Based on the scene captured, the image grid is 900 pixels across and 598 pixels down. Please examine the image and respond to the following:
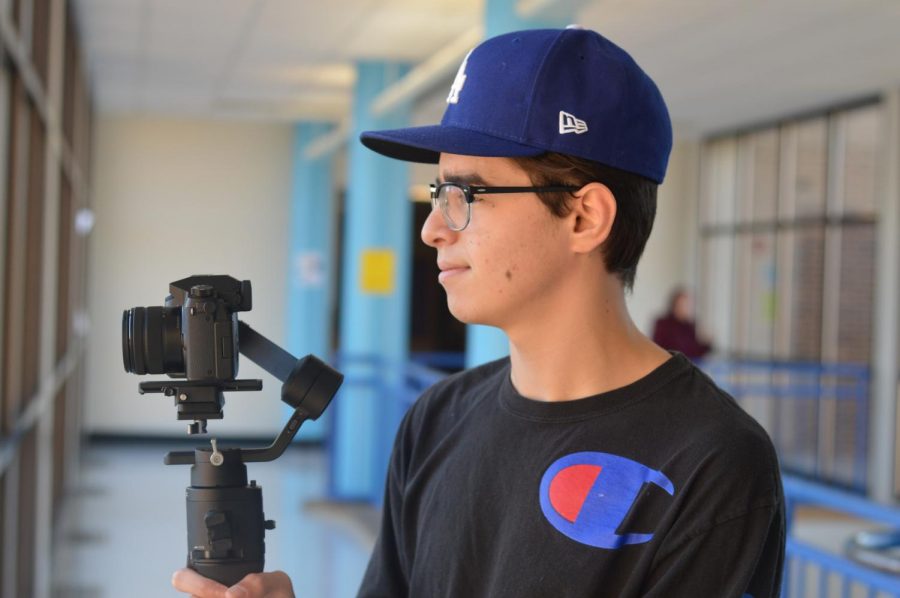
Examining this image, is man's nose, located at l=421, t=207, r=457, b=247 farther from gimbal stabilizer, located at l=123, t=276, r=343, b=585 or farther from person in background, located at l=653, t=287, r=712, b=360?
person in background, located at l=653, t=287, r=712, b=360

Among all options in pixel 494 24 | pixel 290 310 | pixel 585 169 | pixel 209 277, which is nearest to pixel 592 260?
pixel 585 169

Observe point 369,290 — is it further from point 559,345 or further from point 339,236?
point 559,345

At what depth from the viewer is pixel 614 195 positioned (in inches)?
48.3

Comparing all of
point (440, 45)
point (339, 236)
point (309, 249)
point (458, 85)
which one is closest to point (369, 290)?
point (440, 45)

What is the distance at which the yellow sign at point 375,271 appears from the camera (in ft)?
25.5

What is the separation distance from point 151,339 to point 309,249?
33.8ft

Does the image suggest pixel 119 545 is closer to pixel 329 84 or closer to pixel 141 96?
pixel 329 84

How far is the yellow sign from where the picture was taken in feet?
25.5

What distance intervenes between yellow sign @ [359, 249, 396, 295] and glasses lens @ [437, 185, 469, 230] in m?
6.51

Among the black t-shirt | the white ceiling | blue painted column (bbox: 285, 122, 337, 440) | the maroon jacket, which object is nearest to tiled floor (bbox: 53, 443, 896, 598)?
the maroon jacket

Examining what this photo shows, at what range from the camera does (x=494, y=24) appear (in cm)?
452

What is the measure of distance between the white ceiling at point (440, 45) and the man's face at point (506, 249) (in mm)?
3101

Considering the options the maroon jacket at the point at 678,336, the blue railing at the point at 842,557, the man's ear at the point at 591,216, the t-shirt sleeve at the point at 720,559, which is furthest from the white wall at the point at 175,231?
the t-shirt sleeve at the point at 720,559

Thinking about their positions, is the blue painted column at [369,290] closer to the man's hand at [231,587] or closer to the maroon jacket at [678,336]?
the maroon jacket at [678,336]
